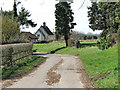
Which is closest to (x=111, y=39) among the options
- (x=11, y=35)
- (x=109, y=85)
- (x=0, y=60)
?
(x=11, y=35)

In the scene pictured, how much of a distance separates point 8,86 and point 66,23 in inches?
1508

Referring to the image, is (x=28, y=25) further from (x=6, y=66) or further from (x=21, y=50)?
(x=6, y=66)

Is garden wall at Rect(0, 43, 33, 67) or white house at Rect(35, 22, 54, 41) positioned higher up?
white house at Rect(35, 22, 54, 41)

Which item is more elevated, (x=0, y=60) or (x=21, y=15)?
(x=21, y=15)

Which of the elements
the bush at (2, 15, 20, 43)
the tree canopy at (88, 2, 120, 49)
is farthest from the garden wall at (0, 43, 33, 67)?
the tree canopy at (88, 2, 120, 49)

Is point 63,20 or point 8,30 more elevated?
point 63,20

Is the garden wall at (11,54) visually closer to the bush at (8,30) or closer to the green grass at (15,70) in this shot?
the green grass at (15,70)

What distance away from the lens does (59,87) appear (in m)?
8.63

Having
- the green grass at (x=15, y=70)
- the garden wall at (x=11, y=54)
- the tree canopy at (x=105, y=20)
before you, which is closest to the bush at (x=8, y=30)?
the garden wall at (x=11, y=54)

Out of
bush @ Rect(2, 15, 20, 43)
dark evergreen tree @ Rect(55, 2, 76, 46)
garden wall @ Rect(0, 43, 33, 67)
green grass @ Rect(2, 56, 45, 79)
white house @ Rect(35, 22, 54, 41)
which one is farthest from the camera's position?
white house @ Rect(35, 22, 54, 41)

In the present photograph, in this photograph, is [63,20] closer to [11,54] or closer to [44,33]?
[11,54]

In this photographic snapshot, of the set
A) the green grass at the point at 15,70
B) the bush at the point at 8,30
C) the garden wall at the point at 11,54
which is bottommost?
the green grass at the point at 15,70

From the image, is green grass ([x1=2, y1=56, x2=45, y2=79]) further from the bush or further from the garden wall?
the bush

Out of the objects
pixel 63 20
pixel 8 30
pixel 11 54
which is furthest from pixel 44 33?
pixel 11 54
